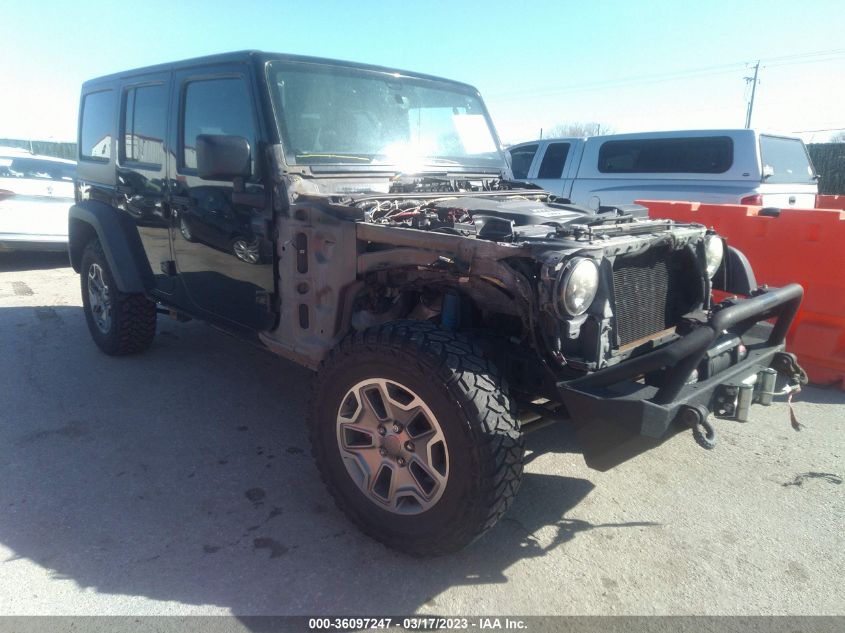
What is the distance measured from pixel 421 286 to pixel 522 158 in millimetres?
7918

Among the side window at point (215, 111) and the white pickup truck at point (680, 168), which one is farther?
the white pickup truck at point (680, 168)

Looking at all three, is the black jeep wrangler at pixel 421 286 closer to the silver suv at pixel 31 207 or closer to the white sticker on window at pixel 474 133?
the white sticker on window at pixel 474 133

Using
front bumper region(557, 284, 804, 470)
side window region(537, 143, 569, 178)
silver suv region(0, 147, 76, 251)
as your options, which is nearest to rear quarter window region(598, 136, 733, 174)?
side window region(537, 143, 569, 178)

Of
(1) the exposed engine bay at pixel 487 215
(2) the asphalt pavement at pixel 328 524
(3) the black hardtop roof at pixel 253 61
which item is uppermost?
(3) the black hardtop roof at pixel 253 61

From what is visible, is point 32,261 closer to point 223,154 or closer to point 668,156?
point 223,154

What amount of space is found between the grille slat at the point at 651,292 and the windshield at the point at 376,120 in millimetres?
1618

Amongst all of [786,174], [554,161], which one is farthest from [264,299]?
[786,174]

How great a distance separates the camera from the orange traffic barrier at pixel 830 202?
8627 mm

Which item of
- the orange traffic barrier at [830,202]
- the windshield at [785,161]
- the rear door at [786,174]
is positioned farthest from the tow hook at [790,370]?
the orange traffic barrier at [830,202]

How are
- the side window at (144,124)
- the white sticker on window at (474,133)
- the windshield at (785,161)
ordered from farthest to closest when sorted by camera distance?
the windshield at (785,161) → the white sticker on window at (474,133) → the side window at (144,124)

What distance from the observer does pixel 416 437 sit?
2.62 metres

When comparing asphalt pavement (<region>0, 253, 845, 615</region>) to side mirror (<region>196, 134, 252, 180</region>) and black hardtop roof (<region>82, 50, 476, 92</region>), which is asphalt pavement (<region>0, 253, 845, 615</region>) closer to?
side mirror (<region>196, 134, 252, 180</region>)

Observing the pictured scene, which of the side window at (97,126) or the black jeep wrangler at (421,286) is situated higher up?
the side window at (97,126)

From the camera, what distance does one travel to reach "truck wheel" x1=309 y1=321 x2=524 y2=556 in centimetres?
240
